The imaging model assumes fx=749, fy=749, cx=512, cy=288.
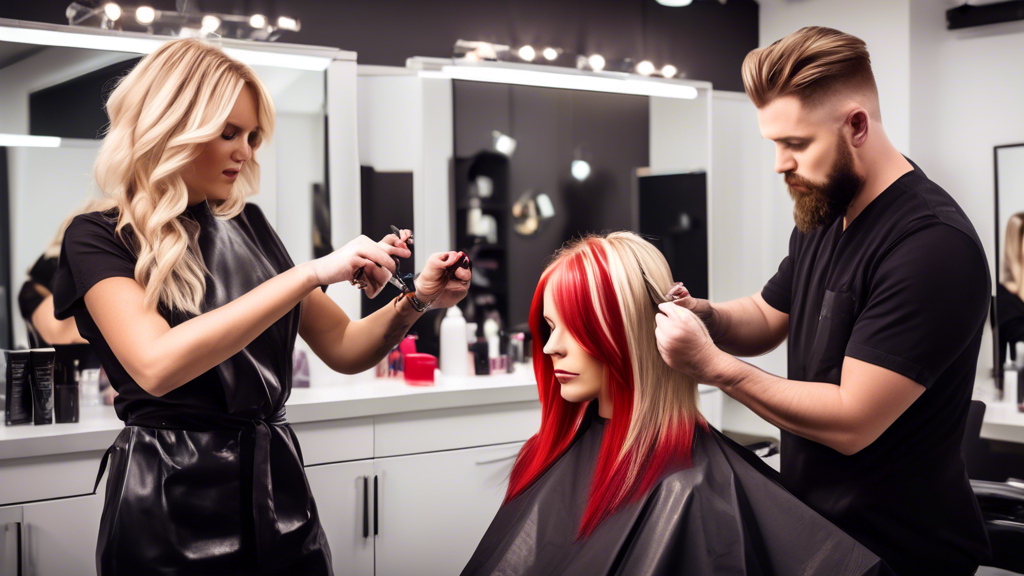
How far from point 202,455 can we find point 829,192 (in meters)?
1.31

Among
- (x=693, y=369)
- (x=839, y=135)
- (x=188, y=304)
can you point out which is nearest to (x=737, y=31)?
(x=839, y=135)

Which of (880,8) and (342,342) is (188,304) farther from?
(880,8)

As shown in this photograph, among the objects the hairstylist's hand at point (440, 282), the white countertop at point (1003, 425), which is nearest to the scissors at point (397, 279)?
the hairstylist's hand at point (440, 282)

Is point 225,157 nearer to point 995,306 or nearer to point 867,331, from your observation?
point 867,331

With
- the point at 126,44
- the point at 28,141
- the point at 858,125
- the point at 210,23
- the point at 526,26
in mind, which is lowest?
the point at 858,125

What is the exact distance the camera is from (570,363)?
156cm

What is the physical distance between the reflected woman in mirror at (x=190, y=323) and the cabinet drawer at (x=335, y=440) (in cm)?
102

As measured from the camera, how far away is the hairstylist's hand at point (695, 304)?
148 cm

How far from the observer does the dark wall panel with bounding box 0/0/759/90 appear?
3230mm

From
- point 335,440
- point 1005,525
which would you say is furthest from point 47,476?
point 1005,525

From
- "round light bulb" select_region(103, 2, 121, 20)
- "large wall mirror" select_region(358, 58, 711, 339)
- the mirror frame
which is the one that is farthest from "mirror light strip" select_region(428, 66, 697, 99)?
the mirror frame

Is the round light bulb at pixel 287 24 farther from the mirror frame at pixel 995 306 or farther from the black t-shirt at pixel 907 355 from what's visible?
the mirror frame at pixel 995 306

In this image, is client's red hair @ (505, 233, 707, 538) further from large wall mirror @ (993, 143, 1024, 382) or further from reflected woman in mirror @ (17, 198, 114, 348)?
large wall mirror @ (993, 143, 1024, 382)

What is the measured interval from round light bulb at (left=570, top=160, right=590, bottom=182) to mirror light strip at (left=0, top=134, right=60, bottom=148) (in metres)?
2.14
